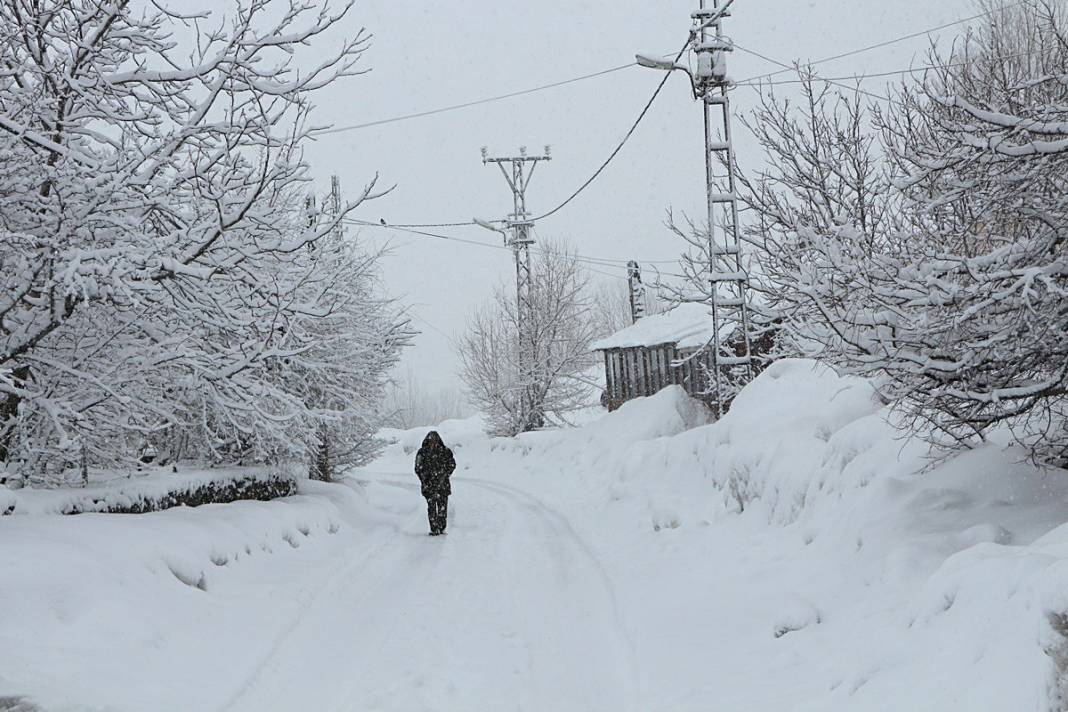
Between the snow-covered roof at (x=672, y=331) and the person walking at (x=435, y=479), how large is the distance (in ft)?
43.9

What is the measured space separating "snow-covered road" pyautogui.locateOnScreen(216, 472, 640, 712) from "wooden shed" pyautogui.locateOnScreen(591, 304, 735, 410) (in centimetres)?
1564

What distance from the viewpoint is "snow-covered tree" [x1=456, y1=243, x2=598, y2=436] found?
34.2m

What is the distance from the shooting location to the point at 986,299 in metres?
4.96

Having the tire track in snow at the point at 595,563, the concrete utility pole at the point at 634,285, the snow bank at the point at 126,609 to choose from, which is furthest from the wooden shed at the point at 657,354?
the snow bank at the point at 126,609

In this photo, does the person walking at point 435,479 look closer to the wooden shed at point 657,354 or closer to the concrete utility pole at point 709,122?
the concrete utility pole at point 709,122

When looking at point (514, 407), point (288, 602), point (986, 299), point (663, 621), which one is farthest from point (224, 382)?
point (514, 407)

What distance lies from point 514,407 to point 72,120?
2836cm

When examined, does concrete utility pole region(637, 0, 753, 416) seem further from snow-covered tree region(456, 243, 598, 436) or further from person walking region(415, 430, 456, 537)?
snow-covered tree region(456, 243, 598, 436)

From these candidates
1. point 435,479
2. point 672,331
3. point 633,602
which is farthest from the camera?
point 672,331

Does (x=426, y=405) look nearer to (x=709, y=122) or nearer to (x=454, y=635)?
(x=709, y=122)

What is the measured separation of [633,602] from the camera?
26.5 ft

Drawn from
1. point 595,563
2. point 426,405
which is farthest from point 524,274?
point 426,405

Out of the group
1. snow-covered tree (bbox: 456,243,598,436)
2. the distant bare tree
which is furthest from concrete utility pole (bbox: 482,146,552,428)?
the distant bare tree

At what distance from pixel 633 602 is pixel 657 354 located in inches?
→ 924
